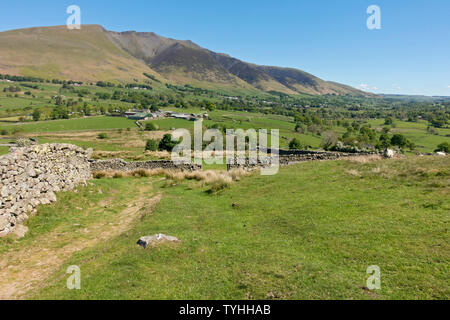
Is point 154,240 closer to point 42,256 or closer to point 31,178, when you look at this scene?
point 42,256

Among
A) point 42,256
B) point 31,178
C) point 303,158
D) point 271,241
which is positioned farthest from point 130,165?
point 271,241

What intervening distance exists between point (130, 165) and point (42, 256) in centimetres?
2129

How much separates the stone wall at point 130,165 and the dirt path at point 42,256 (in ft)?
48.8

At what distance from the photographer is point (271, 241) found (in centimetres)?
1212

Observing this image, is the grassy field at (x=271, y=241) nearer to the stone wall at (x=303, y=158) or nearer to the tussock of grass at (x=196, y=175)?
the tussock of grass at (x=196, y=175)

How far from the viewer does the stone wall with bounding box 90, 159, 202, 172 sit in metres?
32.3

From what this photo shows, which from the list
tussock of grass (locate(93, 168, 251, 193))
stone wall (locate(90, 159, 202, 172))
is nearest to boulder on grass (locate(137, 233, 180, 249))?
tussock of grass (locate(93, 168, 251, 193))

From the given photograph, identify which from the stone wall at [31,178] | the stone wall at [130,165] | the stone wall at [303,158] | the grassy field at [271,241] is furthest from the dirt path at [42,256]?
the stone wall at [130,165]

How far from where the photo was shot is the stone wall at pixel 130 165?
3231 centimetres

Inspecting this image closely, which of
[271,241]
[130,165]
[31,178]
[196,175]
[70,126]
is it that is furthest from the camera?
[70,126]

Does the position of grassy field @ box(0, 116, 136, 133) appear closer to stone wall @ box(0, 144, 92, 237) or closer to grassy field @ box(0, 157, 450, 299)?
stone wall @ box(0, 144, 92, 237)

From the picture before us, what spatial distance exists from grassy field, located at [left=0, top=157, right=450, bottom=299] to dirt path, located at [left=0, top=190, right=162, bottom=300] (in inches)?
4.7

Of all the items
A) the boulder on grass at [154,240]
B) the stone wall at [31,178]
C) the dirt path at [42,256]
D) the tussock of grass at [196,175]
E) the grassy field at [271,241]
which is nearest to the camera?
the grassy field at [271,241]

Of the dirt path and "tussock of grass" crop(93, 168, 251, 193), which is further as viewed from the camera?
"tussock of grass" crop(93, 168, 251, 193)
